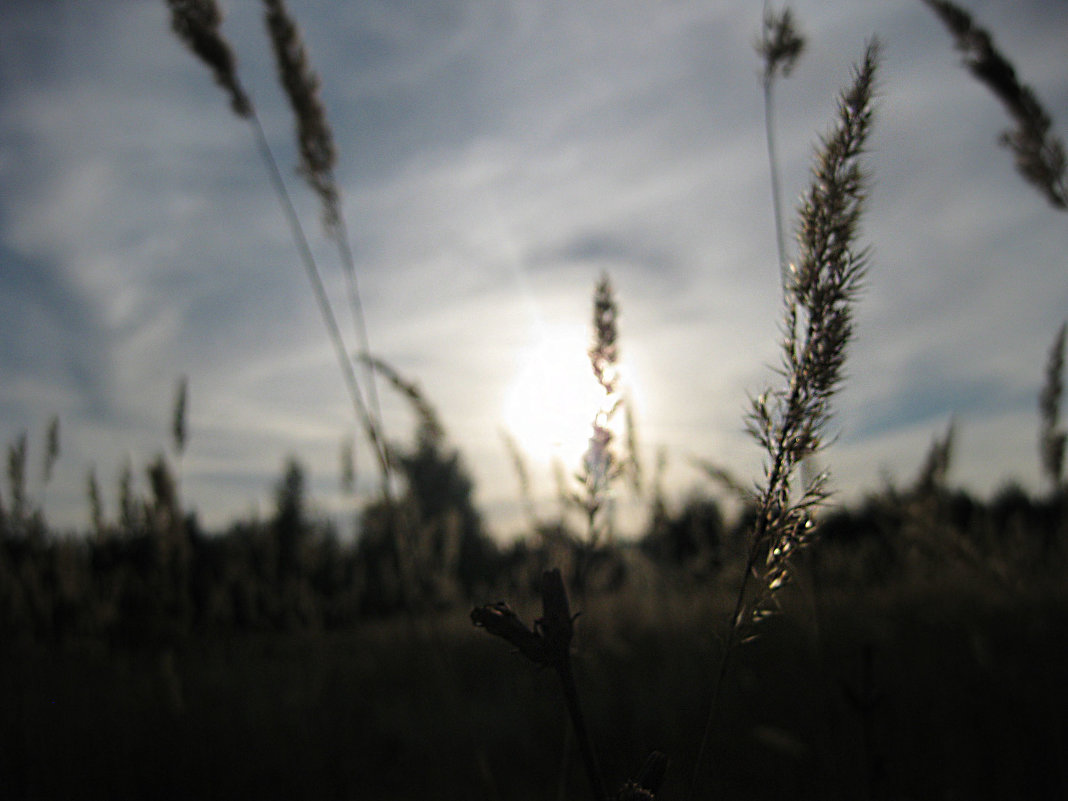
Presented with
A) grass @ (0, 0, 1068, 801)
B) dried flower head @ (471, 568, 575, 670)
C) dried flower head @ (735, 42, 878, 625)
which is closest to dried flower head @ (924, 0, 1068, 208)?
grass @ (0, 0, 1068, 801)

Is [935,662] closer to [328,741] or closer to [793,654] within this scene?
[793,654]

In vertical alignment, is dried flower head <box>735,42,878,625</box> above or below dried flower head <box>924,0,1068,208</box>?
below

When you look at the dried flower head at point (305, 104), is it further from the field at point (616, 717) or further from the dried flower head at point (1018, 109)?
the dried flower head at point (1018, 109)

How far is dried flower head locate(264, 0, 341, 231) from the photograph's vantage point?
68.0 inches

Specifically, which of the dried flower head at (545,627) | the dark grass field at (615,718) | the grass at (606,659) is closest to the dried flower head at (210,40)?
the grass at (606,659)

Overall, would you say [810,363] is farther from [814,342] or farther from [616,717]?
[616,717]

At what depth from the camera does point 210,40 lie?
69.1 inches

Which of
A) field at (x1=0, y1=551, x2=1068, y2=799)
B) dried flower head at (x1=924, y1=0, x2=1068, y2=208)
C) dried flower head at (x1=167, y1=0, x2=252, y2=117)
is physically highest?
dried flower head at (x1=167, y1=0, x2=252, y2=117)

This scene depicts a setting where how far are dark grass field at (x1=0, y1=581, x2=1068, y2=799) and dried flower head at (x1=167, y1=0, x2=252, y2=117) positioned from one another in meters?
1.50

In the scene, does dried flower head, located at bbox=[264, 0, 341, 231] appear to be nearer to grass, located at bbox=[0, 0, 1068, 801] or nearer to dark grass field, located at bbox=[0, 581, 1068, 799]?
grass, located at bbox=[0, 0, 1068, 801]

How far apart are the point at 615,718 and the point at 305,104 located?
3495mm

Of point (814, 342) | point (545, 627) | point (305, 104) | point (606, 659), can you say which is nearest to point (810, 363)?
point (814, 342)

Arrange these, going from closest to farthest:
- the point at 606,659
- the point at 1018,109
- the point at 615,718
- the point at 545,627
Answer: the point at 545,627, the point at 1018,109, the point at 615,718, the point at 606,659

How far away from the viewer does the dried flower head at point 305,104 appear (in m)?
1.73
